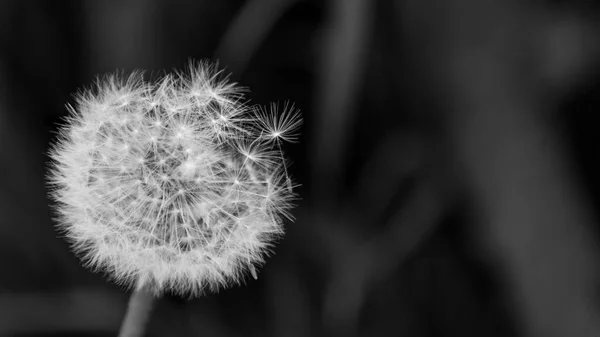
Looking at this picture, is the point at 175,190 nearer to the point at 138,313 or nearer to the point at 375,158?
the point at 138,313

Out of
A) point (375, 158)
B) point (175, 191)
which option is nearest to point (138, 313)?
point (175, 191)

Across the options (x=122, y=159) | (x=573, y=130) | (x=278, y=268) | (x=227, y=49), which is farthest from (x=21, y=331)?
(x=573, y=130)

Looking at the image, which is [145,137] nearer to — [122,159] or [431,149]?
[122,159]

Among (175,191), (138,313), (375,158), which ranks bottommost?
(138,313)

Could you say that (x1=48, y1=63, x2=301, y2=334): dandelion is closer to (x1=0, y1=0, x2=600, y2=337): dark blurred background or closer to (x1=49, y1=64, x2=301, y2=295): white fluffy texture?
(x1=49, y1=64, x2=301, y2=295): white fluffy texture

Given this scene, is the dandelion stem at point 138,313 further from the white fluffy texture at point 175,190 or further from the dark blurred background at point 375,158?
the dark blurred background at point 375,158

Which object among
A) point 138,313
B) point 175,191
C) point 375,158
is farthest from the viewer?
point 375,158
